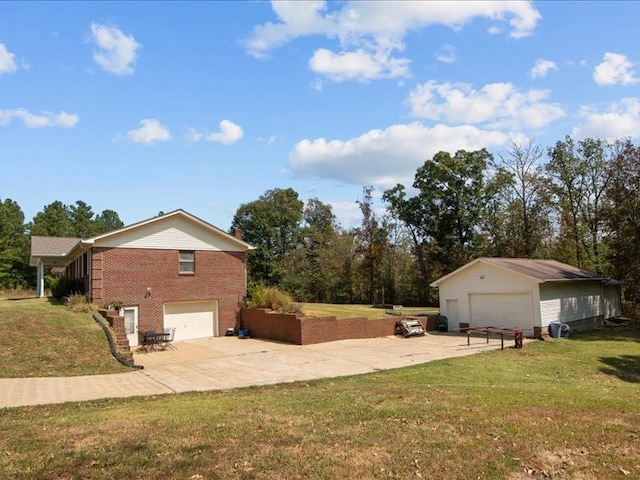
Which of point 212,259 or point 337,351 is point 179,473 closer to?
point 337,351

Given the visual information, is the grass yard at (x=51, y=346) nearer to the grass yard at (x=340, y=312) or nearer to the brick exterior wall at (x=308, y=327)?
the brick exterior wall at (x=308, y=327)

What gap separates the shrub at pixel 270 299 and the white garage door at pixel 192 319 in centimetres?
195

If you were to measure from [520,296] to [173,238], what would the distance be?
55.9 feet

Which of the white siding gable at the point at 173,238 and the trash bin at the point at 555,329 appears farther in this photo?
the trash bin at the point at 555,329

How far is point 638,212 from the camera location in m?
28.0

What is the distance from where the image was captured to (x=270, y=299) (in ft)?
78.4

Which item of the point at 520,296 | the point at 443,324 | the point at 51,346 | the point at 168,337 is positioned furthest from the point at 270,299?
the point at 520,296

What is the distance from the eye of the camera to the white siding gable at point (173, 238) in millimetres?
21953

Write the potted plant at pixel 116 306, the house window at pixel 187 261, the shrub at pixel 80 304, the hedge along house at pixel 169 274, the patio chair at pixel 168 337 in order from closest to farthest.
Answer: the shrub at pixel 80 304, the patio chair at pixel 168 337, the potted plant at pixel 116 306, the hedge along house at pixel 169 274, the house window at pixel 187 261

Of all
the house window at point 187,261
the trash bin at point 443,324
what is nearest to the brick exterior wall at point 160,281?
the house window at point 187,261

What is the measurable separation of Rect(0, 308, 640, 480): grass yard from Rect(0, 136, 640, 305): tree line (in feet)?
78.8

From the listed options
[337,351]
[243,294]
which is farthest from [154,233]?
[337,351]

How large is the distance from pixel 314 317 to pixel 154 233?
8549 mm

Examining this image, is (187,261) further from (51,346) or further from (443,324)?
(443,324)
